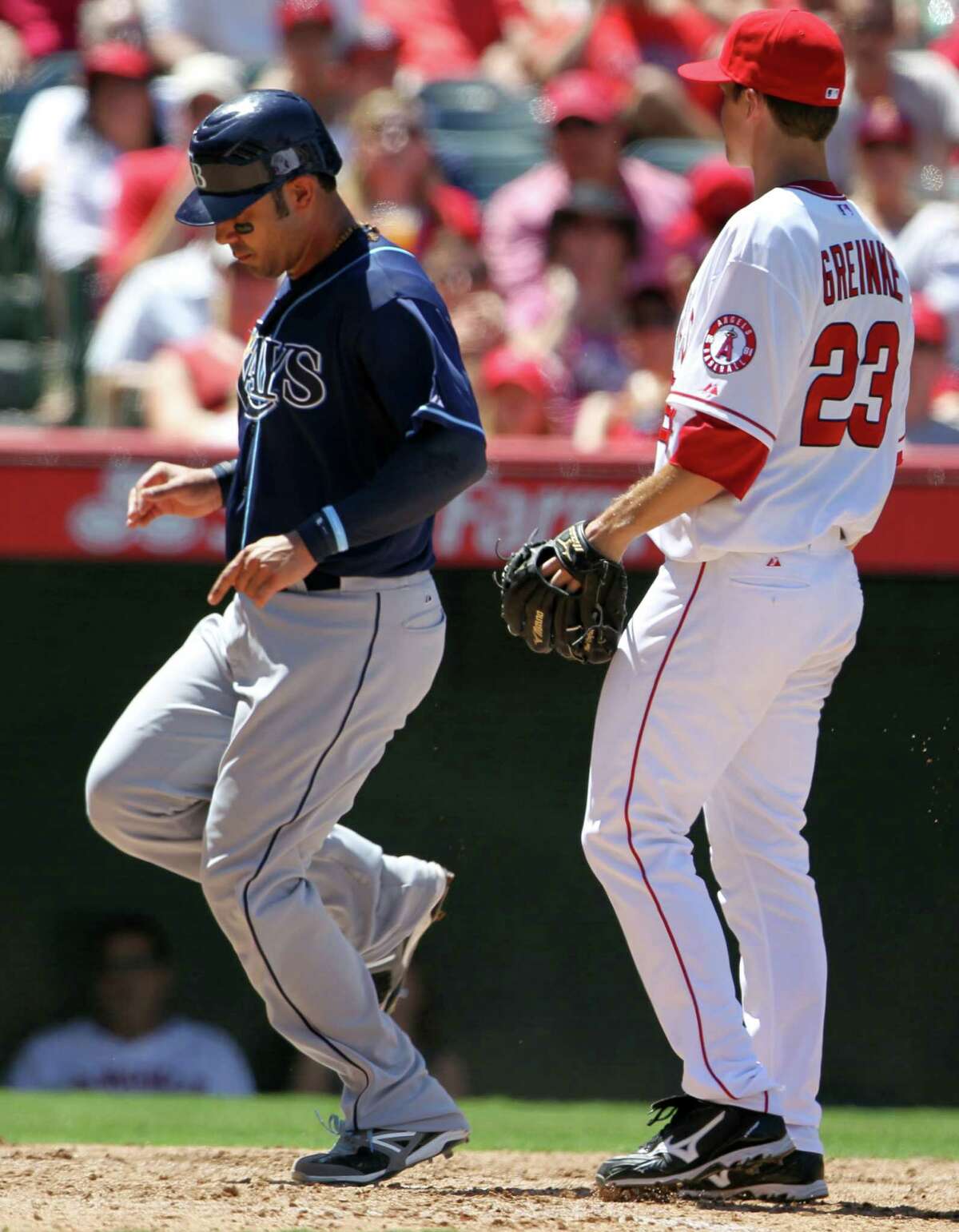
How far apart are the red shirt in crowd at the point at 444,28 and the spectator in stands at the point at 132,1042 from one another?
5.70 meters

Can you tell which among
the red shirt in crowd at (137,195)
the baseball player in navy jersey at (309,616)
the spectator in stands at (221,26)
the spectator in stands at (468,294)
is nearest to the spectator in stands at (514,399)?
the spectator in stands at (468,294)

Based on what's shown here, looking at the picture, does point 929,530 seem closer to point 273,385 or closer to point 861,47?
point 273,385

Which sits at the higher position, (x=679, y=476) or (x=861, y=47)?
(x=861, y=47)

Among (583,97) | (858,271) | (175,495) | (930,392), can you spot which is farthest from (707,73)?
(583,97)

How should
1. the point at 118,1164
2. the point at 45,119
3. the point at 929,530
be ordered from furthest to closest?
the point at 45,119 → the point at 929,530 → the point at 118,1164

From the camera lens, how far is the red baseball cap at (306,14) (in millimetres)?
7762

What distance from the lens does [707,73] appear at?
10.9 feet

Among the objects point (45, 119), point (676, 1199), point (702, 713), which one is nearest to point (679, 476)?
point (702, 713)

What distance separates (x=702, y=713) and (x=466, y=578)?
5.51ft

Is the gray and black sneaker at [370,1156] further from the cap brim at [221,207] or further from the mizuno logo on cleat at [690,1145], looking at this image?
the cap brim at [221,207]

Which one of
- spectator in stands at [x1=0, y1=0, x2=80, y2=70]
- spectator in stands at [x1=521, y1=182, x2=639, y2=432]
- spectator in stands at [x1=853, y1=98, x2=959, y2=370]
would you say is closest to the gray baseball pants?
spectator in stands at [x1=521, y1=182, x2=639, y2=432]

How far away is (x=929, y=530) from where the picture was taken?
4.77 m

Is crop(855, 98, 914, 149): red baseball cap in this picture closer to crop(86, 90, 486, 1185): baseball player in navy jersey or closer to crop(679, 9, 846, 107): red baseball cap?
crop(679, 9, 846, 107): red baseball cap

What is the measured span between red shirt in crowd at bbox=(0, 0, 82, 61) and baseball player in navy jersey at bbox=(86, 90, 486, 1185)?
610 cm
